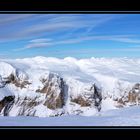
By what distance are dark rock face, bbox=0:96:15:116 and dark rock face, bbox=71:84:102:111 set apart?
423 millimetres

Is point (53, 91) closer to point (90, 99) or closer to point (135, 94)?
point (90, 99)

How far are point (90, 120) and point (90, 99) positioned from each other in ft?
0.51

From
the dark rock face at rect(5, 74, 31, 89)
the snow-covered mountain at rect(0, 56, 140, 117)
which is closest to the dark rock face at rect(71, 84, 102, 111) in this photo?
the snow-covered mountain at rect(0, 56, 140, 117)

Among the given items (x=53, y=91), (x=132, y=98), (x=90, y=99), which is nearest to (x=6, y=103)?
(x=53, y=91)

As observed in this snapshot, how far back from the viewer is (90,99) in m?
3.12

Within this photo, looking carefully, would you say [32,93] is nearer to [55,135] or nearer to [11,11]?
[55,135]

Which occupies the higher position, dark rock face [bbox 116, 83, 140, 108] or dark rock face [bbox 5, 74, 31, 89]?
dark rock face [bbox 5, 74, 31, 89]

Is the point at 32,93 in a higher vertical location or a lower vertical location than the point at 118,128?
higher

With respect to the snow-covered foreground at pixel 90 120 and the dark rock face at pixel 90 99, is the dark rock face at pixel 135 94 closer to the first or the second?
the snow-covered foreground at pixel 90 120

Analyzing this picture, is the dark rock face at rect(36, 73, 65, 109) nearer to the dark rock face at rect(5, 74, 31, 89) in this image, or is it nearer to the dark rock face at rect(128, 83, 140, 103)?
the dark rock face at rect(5, 74, 31, 89)

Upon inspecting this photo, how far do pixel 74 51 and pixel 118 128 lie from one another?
618 millimetres

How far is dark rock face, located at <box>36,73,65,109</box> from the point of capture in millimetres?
3135

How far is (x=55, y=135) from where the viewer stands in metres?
3.11

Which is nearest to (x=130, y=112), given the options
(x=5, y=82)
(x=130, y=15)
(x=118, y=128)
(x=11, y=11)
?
(x=118, y=128)
